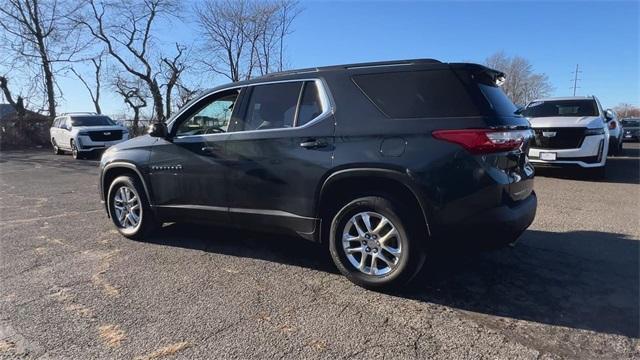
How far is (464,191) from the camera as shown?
3363 mm

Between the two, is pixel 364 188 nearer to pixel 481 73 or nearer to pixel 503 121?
pixel 503 121

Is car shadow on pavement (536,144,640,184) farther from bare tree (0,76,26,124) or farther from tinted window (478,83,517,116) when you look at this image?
bare tree (0,76,26,124)

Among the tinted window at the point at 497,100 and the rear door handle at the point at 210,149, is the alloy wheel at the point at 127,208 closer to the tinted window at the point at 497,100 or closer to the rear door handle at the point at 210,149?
the rear door handle at the point at 210,149

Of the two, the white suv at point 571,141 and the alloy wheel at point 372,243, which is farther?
the white suv at point 571,141

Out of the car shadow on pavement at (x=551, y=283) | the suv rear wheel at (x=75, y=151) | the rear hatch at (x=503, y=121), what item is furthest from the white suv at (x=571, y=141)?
the suv rear wheel at (x=75, y=151)

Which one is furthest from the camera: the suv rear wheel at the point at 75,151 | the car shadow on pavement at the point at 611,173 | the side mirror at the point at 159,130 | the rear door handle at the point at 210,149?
the suv rear wheel at the point at 75,151

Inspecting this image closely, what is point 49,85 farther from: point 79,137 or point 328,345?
point 328,345

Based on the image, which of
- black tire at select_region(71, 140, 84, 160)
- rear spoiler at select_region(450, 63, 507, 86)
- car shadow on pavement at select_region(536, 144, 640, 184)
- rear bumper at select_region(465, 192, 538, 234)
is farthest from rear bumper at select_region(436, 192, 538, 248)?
black tire at select_region(71, 140, 84, 160)

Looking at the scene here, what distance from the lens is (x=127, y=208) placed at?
213 inches

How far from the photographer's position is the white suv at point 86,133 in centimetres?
1748

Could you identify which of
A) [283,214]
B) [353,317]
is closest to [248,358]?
[353,317]

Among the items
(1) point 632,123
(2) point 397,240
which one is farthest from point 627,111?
(2) point 397,240

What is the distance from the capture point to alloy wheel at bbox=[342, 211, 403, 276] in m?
3.66

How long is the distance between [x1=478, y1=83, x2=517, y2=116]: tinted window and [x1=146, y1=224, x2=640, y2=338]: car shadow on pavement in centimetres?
120
